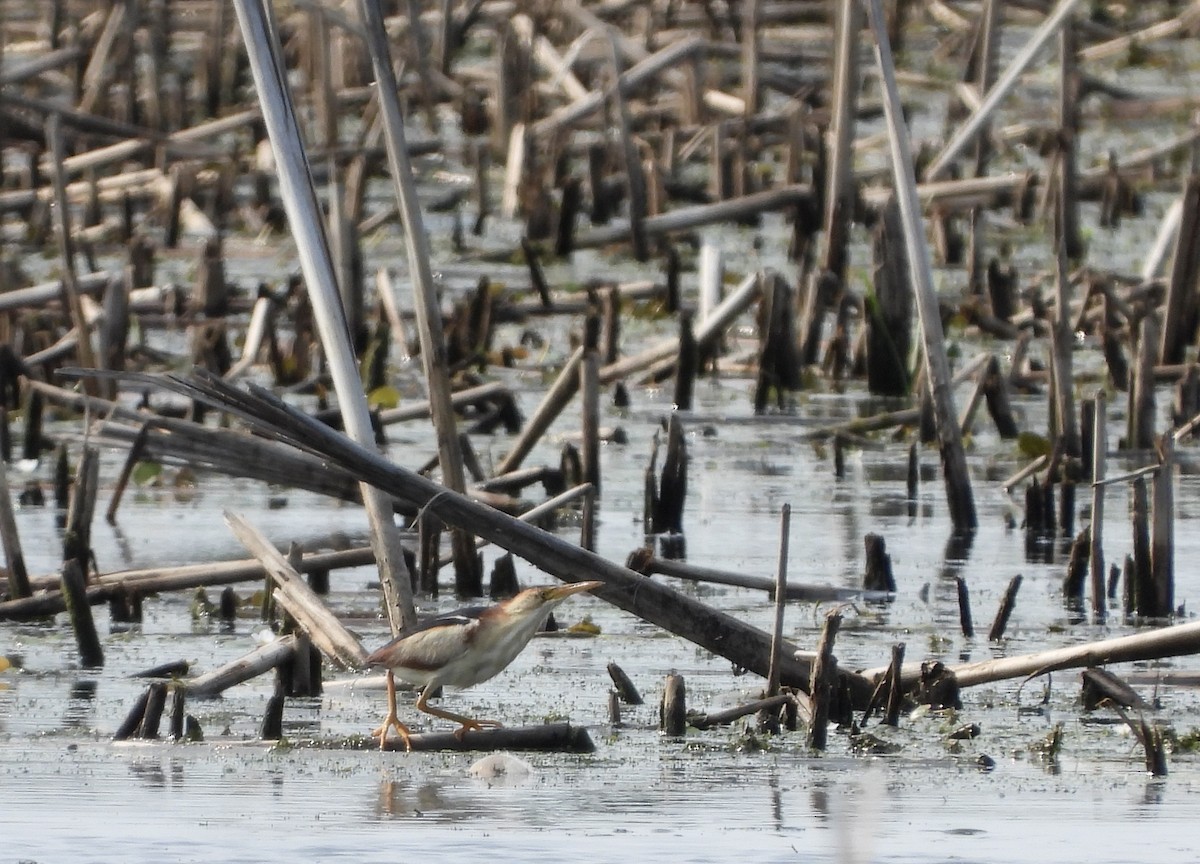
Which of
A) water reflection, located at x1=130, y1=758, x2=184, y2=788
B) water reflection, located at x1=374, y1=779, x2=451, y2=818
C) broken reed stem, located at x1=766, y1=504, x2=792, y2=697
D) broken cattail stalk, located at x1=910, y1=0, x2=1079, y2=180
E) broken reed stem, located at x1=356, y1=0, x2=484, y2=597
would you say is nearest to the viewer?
water reflection, located at x1=374, y1=779, x2=451, y2=818

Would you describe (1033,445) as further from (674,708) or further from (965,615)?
(674,708)

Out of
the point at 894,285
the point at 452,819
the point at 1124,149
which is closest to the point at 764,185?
the point at 1124,149

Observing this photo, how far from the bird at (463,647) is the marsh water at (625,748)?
0.11 meters

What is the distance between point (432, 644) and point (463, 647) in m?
0.07

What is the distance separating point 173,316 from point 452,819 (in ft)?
27.6

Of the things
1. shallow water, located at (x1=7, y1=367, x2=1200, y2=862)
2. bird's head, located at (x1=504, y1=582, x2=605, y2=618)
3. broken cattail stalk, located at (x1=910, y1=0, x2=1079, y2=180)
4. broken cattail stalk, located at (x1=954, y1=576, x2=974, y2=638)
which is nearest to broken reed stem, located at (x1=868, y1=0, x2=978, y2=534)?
shallow water, located at (x1=7, y1=367, x2=1200, y2=862)

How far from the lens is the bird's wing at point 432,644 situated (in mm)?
5660

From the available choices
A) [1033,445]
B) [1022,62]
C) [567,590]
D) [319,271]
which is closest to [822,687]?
[567,590]

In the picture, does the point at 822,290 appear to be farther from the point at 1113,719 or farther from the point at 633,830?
the point at 633,830

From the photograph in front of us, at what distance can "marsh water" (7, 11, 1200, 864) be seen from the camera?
16.4ft

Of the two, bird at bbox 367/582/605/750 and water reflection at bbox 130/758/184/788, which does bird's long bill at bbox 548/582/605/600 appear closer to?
bird at bbox 367/582/605/750

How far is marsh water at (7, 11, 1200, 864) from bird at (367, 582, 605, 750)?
0.37 feet

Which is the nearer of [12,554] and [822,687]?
[822,687]

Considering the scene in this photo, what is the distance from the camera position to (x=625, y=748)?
19.1 feet
